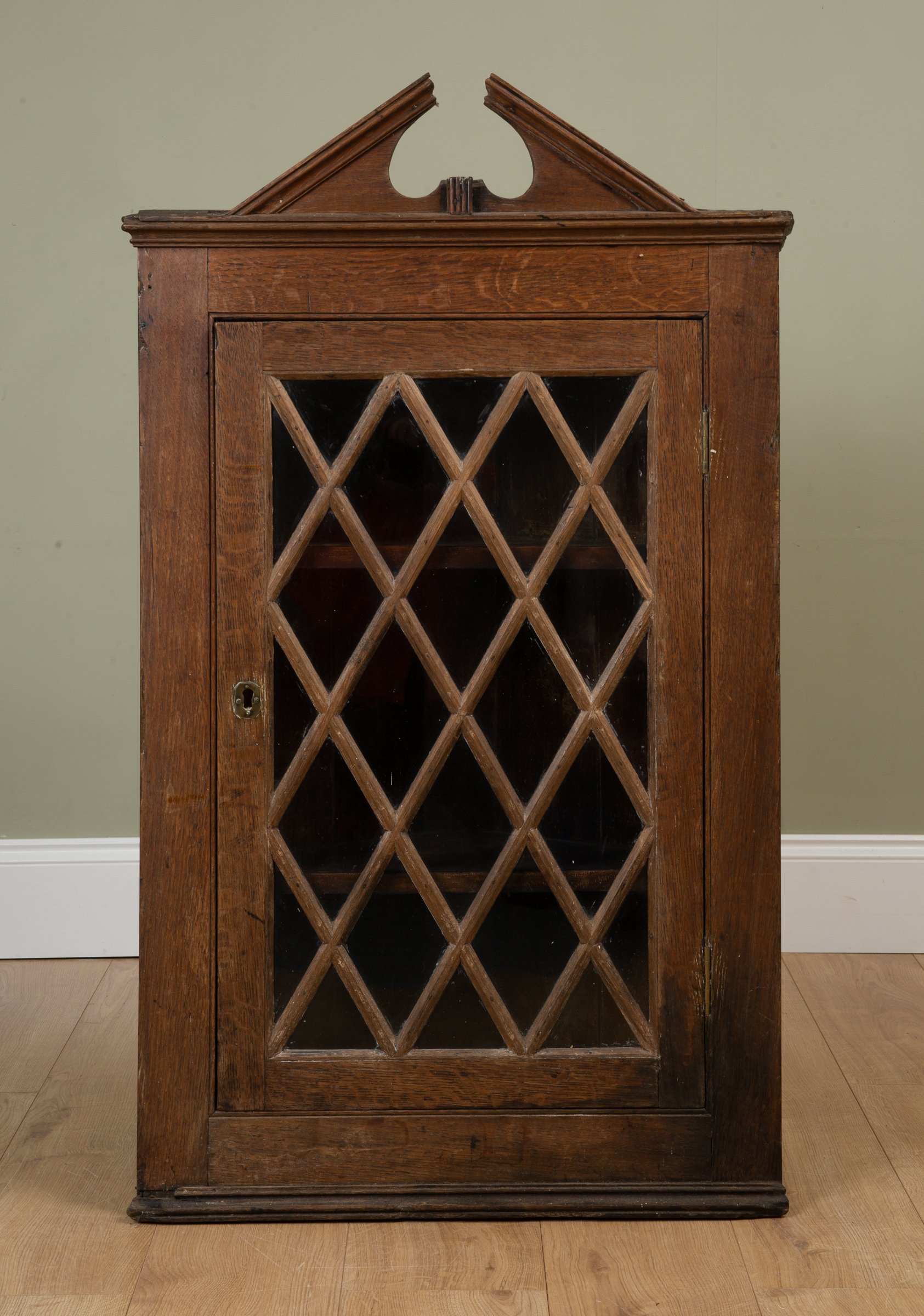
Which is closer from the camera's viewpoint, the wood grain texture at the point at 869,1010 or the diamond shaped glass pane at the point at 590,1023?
the diamond shaped glass pane at the point at 590,1023

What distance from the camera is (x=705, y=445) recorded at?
112 cm

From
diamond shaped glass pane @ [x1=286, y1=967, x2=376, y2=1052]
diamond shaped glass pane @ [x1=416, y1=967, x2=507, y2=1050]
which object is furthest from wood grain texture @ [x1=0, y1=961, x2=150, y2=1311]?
diamond shaped glass pane @ [x1=416, y1=967, x2=507, y2=1050]

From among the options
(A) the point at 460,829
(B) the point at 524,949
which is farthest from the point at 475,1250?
(A) the point at 460,829

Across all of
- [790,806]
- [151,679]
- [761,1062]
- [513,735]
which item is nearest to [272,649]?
[151,679]

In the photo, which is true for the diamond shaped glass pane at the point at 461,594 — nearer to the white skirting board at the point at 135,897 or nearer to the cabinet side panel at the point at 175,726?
the cabinet side panel at the point at 175,726

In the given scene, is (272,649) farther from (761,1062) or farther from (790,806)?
(790,806)

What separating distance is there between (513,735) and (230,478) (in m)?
0.40

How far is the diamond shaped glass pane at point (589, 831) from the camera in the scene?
3.79 ft

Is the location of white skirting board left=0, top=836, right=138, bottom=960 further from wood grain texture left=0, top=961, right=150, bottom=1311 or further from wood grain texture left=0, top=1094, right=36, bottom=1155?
wood grain texture left=0, top=1094, right=36, bottom=1155

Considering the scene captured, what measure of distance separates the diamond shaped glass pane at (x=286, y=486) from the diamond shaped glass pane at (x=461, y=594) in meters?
0.15

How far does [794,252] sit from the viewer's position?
1879 millimetres

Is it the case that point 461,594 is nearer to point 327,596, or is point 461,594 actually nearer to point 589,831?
point 327,596

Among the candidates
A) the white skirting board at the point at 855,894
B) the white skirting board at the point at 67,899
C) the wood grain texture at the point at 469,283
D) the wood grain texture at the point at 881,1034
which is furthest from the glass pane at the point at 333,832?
the white skirting board at the point at 855,894

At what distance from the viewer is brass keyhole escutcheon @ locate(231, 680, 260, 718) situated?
113cm
